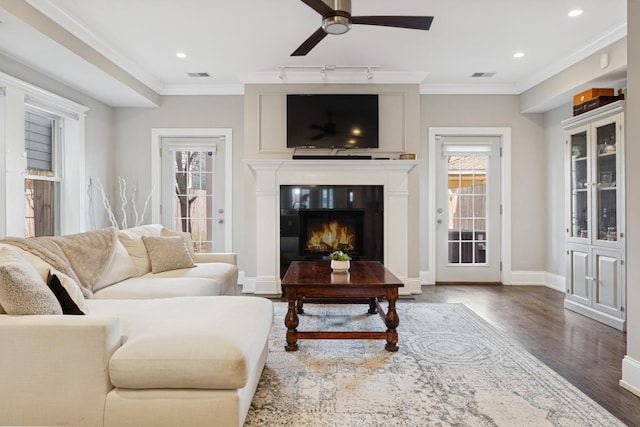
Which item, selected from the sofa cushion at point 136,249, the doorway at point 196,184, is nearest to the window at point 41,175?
the doorway at point 196,184

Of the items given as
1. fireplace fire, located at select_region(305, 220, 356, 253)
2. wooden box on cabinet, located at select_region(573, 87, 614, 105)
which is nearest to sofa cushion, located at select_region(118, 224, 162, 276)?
fireplace fire, located at select_region(305, 220, 356, 253)

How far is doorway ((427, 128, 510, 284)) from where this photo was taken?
5.16 metres

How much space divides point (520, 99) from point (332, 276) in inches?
154

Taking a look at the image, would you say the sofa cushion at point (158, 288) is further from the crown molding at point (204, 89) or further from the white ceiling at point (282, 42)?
the crown molding at point (204, 89)

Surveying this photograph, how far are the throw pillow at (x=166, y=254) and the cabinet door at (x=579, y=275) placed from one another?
384 centimetres

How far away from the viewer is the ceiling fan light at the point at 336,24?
238 centimetres

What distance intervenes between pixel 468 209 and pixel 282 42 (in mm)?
3298

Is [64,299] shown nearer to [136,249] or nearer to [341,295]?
[136,249]

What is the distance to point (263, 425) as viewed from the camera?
71.0 inches

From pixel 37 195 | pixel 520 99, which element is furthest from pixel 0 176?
pixel 520 99

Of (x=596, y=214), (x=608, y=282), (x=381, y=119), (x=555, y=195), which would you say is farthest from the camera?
(x=555, y=195)

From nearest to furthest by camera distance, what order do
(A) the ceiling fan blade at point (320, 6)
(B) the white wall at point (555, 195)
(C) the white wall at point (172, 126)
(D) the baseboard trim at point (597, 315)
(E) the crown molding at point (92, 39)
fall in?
(A) the ceiling fan blade at point (320, 6) < (E) the crown molding at point (92, 39) < (D) the baseboard trim at point (597, 315) < (B) the white wall at point (555, 195) < (C) the white wall at point (172, 126)

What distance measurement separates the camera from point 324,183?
15.1 ft

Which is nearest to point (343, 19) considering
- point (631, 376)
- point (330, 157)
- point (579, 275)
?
point (330, 157)
